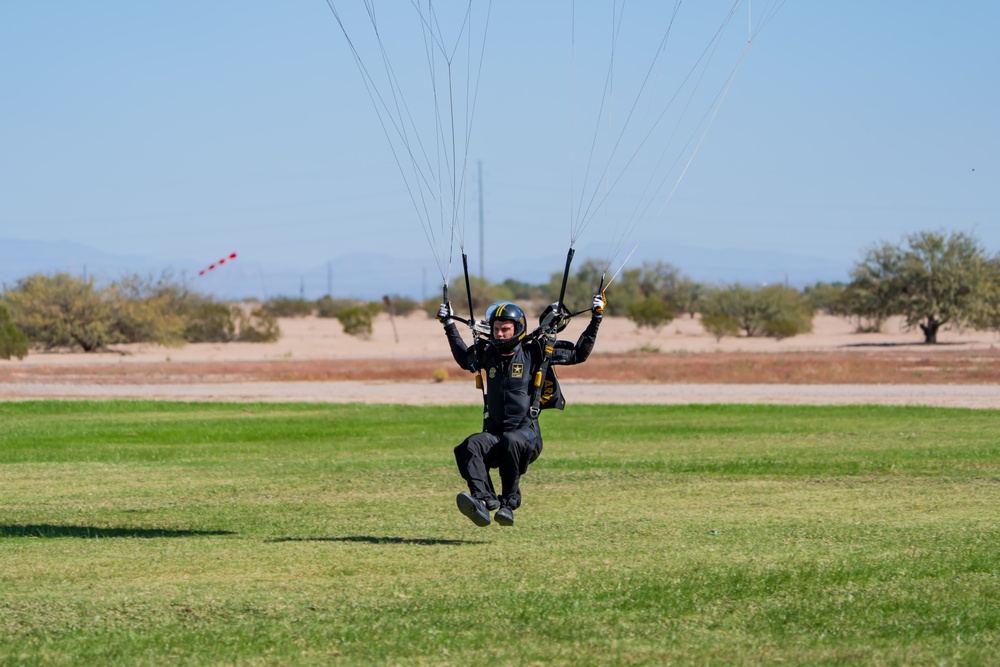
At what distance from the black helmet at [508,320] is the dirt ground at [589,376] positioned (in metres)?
23.4

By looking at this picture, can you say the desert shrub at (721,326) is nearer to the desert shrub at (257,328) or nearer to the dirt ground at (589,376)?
the dirt ground at (589,376)

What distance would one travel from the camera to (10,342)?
5900 centimetres

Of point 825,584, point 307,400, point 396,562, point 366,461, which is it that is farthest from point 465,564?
point 307,400

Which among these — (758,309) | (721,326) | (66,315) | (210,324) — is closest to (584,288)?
(758,309)

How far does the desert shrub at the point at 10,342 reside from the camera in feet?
193

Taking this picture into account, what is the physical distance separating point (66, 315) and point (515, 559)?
A: 61769mm

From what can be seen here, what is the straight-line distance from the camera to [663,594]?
8.60 meters

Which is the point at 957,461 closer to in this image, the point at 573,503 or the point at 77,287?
the point at 573,503

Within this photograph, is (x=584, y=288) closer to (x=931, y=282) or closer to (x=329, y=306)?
(x=329, y=306)

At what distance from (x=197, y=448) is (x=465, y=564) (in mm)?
13369

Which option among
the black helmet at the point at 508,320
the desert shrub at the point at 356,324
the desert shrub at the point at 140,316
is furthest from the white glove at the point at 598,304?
the desert shrub at the point at 356,324

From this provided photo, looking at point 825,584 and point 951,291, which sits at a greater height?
point 951,291

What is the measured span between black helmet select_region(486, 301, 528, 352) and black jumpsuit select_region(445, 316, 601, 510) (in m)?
0.09

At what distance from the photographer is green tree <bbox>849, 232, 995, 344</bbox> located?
6881 cm
